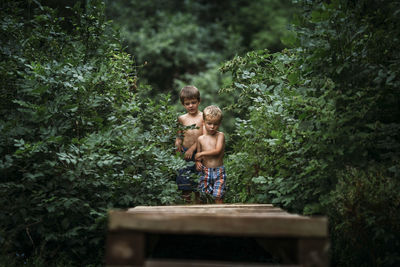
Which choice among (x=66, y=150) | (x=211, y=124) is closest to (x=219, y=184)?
(x=211, y=124)

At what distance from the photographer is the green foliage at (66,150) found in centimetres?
335

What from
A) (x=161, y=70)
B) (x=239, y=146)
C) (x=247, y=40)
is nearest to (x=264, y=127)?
(x=239, y=146)

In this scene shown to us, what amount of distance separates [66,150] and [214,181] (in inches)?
77.8

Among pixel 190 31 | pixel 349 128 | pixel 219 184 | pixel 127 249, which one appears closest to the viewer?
pixel 127 249

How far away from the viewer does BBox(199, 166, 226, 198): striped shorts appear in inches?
191

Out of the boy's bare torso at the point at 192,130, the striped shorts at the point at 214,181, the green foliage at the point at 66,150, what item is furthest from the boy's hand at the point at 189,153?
the green foliage at the point at 66,150

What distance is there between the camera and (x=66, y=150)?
3559 mm

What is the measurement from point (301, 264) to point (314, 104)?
1742 mm

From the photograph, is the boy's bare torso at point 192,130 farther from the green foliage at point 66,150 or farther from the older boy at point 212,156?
the green foliage at point 66,150

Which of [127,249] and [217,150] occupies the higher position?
[217,150]

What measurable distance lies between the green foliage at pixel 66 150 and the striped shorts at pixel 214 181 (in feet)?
3.06

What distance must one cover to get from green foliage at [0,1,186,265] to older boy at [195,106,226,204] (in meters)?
0.83

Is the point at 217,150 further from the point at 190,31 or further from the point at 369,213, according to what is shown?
the point at 190,31

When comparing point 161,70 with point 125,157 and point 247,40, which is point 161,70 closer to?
point 247,40
